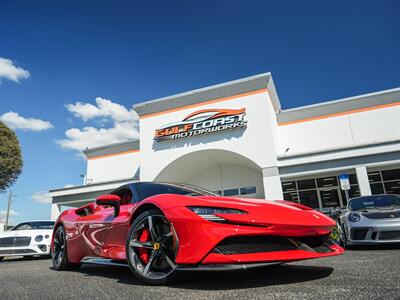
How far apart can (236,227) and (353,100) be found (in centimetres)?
1827

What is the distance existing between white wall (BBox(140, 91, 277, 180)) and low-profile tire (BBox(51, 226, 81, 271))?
12705mm

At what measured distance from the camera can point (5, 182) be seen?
20.8 meters

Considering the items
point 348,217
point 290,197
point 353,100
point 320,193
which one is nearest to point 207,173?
point 290,197

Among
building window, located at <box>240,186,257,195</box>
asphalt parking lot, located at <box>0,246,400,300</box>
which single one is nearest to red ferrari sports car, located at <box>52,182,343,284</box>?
asphalt parking lot, located at <box>0,246,400,300</box>

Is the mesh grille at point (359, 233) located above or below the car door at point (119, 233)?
below

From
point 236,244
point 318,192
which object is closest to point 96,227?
point 236,244

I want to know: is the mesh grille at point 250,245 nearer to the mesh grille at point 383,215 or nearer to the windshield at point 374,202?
the mesh grille at point 383,215

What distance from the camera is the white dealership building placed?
53.1ft

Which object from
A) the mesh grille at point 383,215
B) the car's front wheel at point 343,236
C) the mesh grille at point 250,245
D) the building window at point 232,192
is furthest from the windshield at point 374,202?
the building window at point 232,192

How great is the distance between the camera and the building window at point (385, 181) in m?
17.1

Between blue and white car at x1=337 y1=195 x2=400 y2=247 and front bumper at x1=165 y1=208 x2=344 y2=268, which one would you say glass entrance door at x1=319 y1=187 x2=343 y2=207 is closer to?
blue and white car at x1=337 y1=195 x2=400 y2=247

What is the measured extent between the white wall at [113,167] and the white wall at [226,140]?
13.2 feet

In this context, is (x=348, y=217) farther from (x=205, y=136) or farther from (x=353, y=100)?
(x=353, y=100)

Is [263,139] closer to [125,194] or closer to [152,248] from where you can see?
[125,194]
